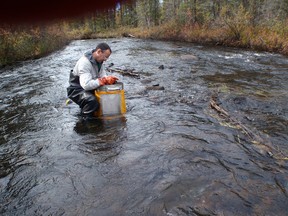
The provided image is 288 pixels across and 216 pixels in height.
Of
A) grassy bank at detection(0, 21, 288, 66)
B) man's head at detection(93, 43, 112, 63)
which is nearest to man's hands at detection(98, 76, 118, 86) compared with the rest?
man's head at detection(93, 43, 112, 63)

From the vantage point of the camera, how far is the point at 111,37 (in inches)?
1097

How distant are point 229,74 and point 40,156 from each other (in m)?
7.35

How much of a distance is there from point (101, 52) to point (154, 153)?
7.88 feet

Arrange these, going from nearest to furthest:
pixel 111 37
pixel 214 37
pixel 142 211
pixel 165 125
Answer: pixel 142 211
pixel 165 125
pixel 214 37
pixel 111 37

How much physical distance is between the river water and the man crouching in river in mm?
429

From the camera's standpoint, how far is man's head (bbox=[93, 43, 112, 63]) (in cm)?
548

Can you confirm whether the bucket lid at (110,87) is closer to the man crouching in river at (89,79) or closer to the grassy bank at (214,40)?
the man crouching in river at (89,79)

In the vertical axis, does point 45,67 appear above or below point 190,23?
below

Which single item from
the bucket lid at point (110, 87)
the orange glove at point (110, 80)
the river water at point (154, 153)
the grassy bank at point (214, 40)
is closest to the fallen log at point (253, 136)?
the river water at point (154, 153)

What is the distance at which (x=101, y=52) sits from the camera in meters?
5.54

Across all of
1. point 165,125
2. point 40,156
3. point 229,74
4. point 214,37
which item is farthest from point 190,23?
point 40,156

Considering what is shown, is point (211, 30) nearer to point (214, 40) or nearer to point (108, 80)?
point (214, 40)

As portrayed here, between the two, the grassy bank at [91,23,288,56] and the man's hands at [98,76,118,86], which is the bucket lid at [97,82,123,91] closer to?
the man's hands at [98,76,118,86]

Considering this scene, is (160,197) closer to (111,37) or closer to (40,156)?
(40,156)
